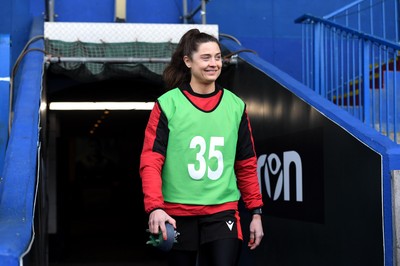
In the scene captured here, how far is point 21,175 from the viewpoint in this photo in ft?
13.3

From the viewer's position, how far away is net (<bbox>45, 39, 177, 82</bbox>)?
6.82m

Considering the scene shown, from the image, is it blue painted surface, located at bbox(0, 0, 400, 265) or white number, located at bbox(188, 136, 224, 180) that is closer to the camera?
white number, located at bbox(188, 136, 224, 180)

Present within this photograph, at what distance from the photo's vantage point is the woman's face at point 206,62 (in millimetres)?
3240

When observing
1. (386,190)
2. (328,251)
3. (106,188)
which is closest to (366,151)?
(386,190)

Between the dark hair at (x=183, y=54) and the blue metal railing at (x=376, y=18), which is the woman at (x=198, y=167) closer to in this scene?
the dark hair at (x=183, y=54)

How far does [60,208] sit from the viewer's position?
1127cm

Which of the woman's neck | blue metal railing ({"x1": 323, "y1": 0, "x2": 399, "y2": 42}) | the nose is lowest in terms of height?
the woman's neck

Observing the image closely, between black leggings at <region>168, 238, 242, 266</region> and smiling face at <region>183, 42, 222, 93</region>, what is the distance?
0.80 m

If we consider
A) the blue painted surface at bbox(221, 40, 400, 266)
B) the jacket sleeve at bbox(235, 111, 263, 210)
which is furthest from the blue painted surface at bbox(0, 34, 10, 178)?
the jacket sleeve at bbox(235, 111, 263, 210)

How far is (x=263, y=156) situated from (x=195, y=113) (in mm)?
2988

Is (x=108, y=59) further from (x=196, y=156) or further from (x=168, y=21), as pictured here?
(x=196, y=156)

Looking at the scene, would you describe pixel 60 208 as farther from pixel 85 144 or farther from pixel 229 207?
pixel 85 144

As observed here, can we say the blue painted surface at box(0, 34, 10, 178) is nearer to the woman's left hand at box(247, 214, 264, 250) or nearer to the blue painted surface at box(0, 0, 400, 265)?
the blue painted surface at box(0, 0, 400, 265)

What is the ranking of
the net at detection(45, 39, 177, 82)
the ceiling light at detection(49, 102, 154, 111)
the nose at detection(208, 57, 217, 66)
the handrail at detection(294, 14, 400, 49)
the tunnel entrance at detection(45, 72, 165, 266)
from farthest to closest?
the ceiling light at detection(49, 102, 154, 111) → the tunnel entrance at detection(45, 72, 165, 266) → the net at detection(45, 39, 177, 82) → the handrail at detection(294, 14, 400, 49) → the nose at detection(208, 57, 217, 66)
